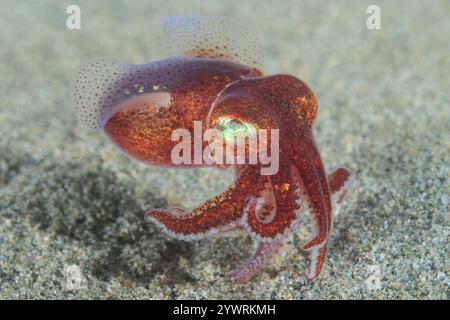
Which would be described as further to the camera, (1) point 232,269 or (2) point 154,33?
(2) point 154,33

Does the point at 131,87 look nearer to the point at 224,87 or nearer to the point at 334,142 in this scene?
the point at 224,87

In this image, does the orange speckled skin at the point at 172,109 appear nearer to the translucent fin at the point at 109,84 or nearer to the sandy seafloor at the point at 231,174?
the translucent fin at the point at 109,84

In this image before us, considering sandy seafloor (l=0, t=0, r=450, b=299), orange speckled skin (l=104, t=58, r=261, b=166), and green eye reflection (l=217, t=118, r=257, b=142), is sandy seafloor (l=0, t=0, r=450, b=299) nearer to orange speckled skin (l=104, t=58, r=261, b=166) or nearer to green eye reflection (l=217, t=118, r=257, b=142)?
orange speckled skin (l=104, t=58, r=261, b=166)

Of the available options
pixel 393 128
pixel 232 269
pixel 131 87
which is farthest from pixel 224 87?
pixel 393 128

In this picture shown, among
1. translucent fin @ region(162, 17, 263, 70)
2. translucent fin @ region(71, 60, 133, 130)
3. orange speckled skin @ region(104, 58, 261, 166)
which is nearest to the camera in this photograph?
orange speckled skin @ region(104, 58, 261, 166)

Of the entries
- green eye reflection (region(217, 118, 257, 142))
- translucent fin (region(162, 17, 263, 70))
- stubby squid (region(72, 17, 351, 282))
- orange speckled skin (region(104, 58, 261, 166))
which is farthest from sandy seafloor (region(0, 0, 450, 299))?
translucent fin (region(162, 17, 263, 70))

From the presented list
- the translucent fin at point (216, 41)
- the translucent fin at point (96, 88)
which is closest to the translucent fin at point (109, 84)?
the translucent fin at point (96, 88)
